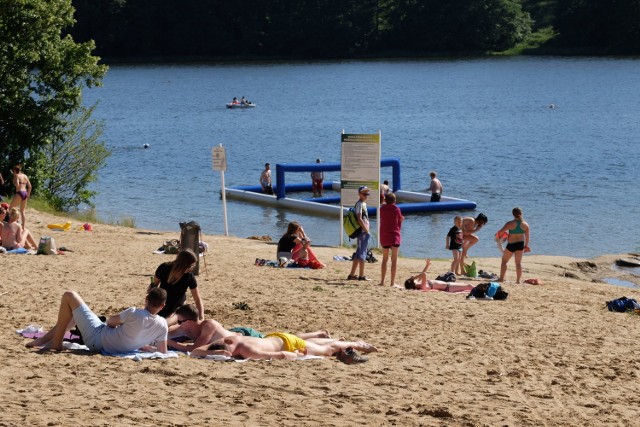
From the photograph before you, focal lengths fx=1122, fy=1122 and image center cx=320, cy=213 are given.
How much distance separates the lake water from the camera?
1243 inches

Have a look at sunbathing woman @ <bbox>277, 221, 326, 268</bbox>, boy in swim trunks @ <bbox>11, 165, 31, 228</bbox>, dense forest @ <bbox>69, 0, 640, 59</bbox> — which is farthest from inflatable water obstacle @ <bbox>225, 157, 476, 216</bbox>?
dense forest @ <bbox>69, 0, 640, 59</bbox>

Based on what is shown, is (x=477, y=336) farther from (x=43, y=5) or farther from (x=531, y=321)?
(x=43, y=5)

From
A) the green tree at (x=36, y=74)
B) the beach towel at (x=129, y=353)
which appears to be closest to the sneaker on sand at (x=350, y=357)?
the beach towel at (x=129, y=353)

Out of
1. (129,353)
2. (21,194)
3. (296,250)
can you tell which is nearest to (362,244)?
(296,250)

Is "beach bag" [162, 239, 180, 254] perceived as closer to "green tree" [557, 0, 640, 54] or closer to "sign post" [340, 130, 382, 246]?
"sign post" [340, 130, 382, 246]

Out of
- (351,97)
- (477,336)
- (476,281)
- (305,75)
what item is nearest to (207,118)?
(351,97)

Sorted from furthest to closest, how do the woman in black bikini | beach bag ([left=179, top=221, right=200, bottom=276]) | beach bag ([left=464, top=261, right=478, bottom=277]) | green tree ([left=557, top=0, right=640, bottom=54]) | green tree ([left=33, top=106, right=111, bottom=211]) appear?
1. green tree ([left=557, top=0, right=640, bottom=54])
2. green tree ([left=33, top=106, right=111, bottom=211])
3. beach bag ([left=464, top=261, right=478, bottom=277])
4. the woman in black bikini
5. beach bag ([left=179, top=221, right=200, bottom=276])

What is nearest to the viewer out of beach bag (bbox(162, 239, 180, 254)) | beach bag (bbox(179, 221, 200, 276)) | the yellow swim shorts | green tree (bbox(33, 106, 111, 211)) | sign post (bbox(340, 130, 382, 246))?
the yellow swim shorts

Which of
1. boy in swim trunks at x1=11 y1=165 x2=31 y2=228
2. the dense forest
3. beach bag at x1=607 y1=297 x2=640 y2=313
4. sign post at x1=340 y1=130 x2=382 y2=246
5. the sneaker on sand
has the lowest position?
beach bag at x1=607 y1=297 x2=640 y2=313

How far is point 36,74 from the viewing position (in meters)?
27.6

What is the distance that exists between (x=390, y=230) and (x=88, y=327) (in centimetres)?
655

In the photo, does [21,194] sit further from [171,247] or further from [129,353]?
[129,353]

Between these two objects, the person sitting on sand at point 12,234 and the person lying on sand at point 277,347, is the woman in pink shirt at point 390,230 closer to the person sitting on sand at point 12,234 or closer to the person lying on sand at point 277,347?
the person lying on sand at point 277,347

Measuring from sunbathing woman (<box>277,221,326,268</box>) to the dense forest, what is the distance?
101 m
